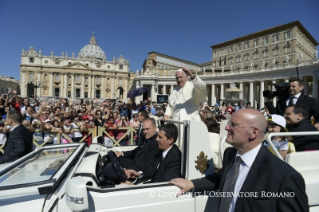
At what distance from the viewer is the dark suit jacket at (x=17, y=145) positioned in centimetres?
379

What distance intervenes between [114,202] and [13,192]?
0.86m

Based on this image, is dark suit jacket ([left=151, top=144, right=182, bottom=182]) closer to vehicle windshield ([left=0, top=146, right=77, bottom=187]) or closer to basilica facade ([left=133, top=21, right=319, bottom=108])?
vehicle windshield ([left=0, top=146, right=77, bottom=187])

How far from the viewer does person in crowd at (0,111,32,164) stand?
3792 mm

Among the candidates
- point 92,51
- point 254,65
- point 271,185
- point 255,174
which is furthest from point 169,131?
point 92,51

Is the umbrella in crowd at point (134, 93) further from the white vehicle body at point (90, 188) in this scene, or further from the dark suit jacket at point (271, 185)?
the dark suit jacket at point (271, 185)

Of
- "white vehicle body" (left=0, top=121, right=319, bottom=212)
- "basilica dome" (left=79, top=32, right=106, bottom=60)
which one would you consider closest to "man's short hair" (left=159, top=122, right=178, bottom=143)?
"white vehicle body" (left=0, top=121, right=319, bottom=212)

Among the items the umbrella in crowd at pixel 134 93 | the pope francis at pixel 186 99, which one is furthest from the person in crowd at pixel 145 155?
the umbrella in crowd at pixel 134 93

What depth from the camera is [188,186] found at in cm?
224

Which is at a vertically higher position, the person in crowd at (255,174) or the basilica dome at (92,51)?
the basilica dome at (92,51)

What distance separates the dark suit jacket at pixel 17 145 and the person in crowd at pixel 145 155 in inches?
68.7

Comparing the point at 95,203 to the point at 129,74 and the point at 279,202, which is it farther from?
the point at 129,74

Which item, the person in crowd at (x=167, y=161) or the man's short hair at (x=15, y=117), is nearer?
the person in crowd at (x=167, y=161)

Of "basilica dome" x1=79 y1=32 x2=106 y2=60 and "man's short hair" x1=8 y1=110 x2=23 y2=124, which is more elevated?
"basilica dome" x1=79 y1=32 x2=106 y2=60

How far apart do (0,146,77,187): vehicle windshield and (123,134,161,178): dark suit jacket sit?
1.09 m
